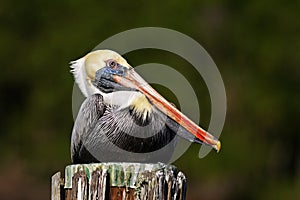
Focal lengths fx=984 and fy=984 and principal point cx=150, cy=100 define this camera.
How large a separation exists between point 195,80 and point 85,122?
401 inches

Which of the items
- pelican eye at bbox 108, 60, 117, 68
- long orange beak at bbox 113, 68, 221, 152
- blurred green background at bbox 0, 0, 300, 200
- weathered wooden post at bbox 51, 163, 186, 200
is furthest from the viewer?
blurred green background at bbox 0, 0, 300, 200

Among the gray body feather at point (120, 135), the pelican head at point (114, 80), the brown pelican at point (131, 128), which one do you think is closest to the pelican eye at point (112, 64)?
the pelican head at point (114, 80)

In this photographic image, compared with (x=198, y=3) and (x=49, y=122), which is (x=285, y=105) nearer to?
(x=198, y=3)

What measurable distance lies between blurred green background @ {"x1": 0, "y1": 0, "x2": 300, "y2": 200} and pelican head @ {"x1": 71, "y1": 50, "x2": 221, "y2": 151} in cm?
957

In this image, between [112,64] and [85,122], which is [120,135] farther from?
[112,64]

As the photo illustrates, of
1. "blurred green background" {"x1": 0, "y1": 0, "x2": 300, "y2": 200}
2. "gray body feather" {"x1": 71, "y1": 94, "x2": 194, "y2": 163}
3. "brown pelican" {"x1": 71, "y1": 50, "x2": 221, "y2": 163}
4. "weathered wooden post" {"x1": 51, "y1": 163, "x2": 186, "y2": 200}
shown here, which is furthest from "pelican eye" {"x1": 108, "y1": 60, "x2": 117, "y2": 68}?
"blurred green background" {"x1": 0, "y1": 0, "x2": 300, "y2": 200}

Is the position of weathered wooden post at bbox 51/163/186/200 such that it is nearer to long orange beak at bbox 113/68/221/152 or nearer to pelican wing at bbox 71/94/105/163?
long orange beak at bbox 113/68/221/152

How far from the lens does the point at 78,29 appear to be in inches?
618

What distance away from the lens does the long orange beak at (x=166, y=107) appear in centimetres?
442

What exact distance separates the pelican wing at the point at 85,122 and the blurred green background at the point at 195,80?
1003 centimetres

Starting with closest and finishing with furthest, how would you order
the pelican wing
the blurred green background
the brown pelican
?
the brown pelican < the pelican wing < the blurred green background

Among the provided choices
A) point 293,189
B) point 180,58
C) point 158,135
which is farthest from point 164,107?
point 293,189

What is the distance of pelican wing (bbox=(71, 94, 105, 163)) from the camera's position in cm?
468

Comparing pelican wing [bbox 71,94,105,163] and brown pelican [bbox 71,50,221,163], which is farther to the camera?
pelican wing [bbox 71,94,105,163]
